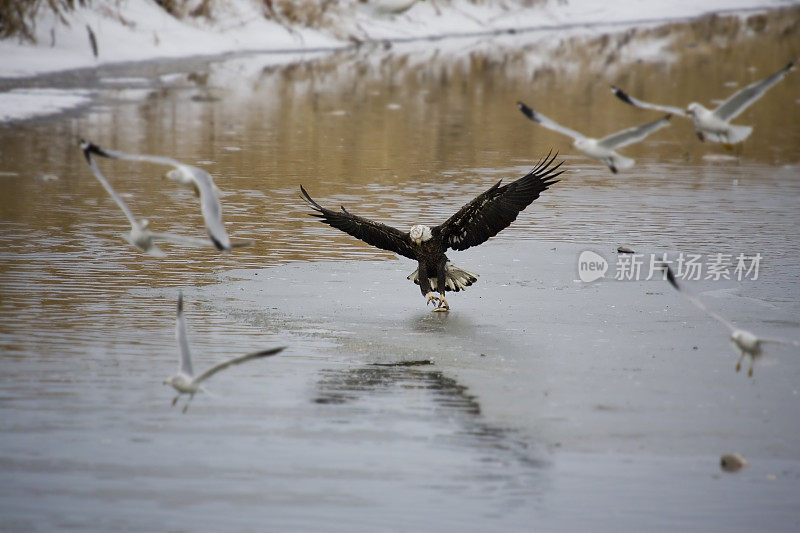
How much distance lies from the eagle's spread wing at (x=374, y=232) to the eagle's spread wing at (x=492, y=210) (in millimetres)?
341

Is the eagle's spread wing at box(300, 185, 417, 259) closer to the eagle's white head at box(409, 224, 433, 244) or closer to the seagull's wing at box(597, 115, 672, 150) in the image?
the eagle's white head at box(409, 224, 433, 244)

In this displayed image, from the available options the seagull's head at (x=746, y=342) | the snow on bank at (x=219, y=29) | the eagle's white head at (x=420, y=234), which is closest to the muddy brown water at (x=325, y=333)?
the seagull's head at (x=746, y=342)

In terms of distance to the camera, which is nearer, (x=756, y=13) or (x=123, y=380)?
(x=123, y=380)

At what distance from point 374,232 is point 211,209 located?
3.64 m

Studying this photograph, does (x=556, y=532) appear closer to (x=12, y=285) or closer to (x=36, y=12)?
(x=12, y=285)

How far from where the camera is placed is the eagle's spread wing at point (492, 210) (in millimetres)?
9094

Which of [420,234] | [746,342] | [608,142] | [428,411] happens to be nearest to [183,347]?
[428,411]

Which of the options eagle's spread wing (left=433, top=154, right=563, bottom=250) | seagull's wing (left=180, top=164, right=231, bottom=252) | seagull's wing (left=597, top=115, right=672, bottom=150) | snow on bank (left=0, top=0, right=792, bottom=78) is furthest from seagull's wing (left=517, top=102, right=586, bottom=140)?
snow on bank (left=0, top=0, right=792, bottom=78)

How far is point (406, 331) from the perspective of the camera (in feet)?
28.5

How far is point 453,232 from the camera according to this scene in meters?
9.40

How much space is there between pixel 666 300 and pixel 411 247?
79.1 inches

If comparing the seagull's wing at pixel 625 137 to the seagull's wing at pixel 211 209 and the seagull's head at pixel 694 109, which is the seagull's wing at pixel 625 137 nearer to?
the seagull's head at pixel 694 109

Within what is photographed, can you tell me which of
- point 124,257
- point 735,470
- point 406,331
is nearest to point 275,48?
point 124,257

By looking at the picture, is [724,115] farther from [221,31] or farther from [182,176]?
[221,31]
